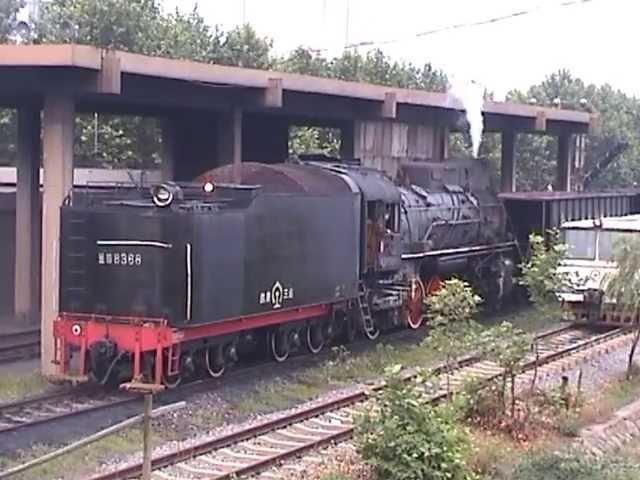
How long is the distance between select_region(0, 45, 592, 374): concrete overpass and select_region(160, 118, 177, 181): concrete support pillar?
0.03 metres

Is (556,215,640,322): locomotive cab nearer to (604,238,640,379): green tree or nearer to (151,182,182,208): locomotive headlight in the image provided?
(604,238,640,379): green tree

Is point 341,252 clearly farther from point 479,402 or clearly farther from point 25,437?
point 25,437

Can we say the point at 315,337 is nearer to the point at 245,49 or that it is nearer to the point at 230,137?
the point at 230,137

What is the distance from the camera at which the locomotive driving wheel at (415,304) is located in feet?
71.7

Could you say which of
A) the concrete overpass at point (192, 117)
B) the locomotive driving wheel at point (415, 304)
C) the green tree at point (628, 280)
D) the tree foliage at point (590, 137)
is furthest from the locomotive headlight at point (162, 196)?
the tree foliage at point (590, 137)

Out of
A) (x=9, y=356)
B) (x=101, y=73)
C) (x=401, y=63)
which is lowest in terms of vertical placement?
(x=9, y=356)

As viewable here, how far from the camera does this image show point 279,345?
1834cm

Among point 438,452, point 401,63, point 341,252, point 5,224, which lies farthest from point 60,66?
point 401,63

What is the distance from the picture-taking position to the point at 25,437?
13.2 metres

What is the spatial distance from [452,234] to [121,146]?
2242 cm

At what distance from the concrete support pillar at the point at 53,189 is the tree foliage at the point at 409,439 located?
753 cm

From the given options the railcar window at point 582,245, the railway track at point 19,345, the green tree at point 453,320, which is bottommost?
the railway track at point 19,345

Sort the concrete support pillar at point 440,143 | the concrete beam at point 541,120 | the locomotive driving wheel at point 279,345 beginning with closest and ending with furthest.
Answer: the locomotive driving wheel at point 279,345, the concrete support pillar at point 440,143, the concrete beam at point 541,120

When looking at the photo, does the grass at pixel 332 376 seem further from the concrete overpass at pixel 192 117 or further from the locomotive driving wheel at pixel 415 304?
the concrete overpass at pixel 192 117
